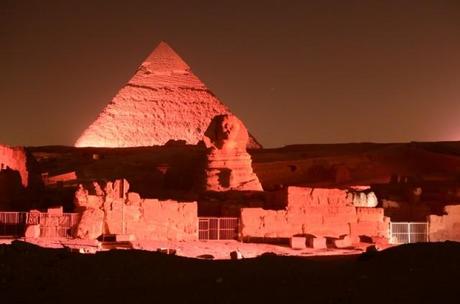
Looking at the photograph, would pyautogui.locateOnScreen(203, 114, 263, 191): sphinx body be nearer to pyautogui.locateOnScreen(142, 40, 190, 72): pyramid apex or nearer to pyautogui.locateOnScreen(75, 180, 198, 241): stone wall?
pyautogui.locateOnScreen(75, 180, 198, 241): stone wall

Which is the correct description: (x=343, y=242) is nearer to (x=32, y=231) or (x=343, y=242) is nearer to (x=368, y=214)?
(x=368, y=214)

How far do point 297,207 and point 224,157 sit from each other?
302 inches

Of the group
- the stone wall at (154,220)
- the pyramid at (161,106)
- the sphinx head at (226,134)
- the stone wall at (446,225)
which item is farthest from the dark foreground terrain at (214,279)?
the pyramid at (161,106)

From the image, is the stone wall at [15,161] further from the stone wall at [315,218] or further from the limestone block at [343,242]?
the limestone block at [343,242]

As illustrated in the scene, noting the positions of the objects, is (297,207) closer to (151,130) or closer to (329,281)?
(329,281)

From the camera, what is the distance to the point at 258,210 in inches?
955

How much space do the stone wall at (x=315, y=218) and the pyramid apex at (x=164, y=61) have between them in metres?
56.2

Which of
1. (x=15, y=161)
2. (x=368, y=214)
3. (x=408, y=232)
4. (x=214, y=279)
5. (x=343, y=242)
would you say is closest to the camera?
(x=214, y=279)

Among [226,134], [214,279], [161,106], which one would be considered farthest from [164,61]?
[214,279]

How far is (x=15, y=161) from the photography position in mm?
28703

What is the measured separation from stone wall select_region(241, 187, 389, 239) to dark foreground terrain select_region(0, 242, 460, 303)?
391 inches

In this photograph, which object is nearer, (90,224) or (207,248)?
(90,224)

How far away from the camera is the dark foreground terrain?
10.4 m

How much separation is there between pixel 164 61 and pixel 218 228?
59.8m
